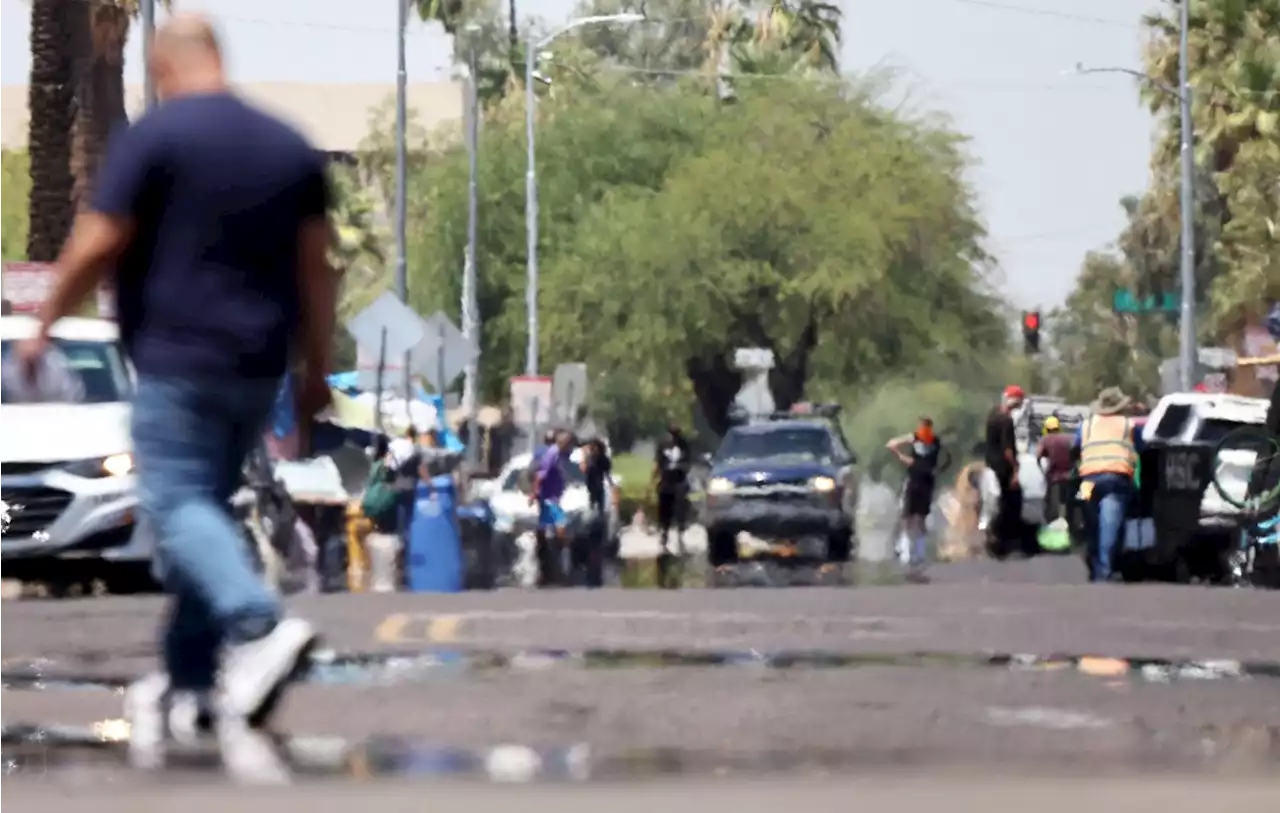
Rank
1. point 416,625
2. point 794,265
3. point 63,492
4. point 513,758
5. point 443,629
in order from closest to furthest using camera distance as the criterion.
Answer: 1. point 513,758
2. point 443,629
3. point 416,625
4. point 63,492
5. point 794,265

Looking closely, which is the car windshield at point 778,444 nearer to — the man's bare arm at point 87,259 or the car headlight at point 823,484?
the car headlight at point 823,484

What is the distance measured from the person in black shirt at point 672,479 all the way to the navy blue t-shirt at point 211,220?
33232 millimetres

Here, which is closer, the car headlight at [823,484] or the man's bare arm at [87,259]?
the man's bare arm at [87,259]

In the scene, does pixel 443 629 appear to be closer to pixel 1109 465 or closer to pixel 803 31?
pixel 1109 465

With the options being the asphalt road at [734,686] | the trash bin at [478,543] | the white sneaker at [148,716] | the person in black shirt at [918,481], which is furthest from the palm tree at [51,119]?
the white sneaker at [148,716]

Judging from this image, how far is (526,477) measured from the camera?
3738 centimetres

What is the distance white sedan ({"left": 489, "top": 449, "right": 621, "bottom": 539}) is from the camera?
34.2m

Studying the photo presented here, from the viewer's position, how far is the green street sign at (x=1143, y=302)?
236 ft

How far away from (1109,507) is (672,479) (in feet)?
59.8

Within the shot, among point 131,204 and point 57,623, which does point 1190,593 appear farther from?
point 131,204

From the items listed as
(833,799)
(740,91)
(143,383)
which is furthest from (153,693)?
(740,91)

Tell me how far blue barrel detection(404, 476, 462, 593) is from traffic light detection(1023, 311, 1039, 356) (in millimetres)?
29074

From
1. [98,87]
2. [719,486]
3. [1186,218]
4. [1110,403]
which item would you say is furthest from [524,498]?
[1186,218]

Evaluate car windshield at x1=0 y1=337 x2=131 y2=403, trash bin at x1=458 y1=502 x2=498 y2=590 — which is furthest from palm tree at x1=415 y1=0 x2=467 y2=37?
car windshield at x1=0 y1=337 x2=131 y2=403
